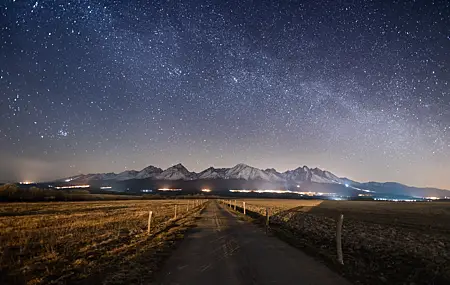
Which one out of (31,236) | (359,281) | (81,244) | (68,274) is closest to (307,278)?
(359,281)

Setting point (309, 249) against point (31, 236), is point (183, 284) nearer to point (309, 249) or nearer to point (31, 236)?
point (309, 249)

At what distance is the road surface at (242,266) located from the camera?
858 cm

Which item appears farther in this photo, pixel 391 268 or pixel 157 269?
pixel 391 268

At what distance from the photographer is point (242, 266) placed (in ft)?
33.5

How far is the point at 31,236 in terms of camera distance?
1784 cm

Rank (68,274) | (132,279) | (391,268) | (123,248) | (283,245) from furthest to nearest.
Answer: (283,245) < (123,248) < (391,268) < (68,274) < (132,279)

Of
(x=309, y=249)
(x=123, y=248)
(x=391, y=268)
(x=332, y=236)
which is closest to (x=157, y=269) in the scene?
(x=123, y=248)

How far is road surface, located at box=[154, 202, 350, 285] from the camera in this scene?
8581 millimetres

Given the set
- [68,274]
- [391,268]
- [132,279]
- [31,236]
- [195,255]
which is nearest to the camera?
[132,279]

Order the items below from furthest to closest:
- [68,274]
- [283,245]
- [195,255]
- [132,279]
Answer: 1. [283,245]
2. [195,255]
3. [68,274]
4. [132,279]

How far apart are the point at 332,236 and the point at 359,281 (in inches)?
401

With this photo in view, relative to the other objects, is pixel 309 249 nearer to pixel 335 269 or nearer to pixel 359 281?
pixel 335 269

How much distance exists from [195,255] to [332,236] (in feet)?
34.0

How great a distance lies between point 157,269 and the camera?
9.69 meters
